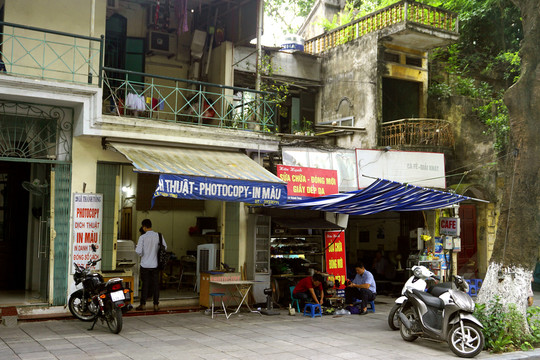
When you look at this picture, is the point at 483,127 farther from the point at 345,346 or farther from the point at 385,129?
the point at 345,346

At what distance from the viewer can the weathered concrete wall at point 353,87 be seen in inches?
622

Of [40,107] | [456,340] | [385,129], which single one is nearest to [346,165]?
[385,129]

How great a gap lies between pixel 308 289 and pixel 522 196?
4575mm

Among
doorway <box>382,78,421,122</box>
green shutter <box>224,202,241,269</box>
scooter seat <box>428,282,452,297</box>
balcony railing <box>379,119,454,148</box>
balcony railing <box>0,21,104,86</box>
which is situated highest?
doorway <box>382,78,421,122</box>

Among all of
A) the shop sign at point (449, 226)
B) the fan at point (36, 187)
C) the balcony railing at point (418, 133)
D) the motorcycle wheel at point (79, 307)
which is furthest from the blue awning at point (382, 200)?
the fan at point (36, 187)

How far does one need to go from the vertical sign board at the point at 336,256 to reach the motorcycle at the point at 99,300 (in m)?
5.46

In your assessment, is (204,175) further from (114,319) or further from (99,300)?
(114,319)

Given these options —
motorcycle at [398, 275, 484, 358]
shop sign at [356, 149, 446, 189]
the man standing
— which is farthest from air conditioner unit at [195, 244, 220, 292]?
motorcycle at [398, 275, 484, 358]

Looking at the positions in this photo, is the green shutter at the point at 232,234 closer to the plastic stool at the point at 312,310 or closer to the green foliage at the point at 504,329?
the plastic stool at the point at 312,310

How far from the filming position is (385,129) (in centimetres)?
1569

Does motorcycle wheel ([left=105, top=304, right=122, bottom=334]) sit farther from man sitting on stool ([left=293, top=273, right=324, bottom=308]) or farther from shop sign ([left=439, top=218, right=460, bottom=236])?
shop sign ([left=439, top=218, right=460, bottom=236])

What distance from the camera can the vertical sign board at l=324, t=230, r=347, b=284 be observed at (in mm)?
12656

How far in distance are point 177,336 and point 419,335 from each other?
152 inches

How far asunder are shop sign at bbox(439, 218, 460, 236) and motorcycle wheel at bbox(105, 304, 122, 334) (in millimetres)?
9550
